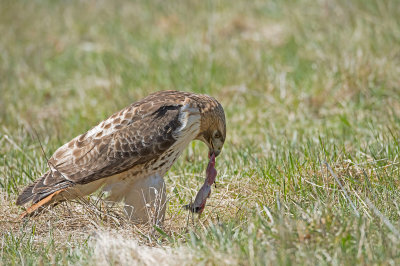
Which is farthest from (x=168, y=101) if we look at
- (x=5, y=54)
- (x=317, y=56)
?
(x=5, y=54)

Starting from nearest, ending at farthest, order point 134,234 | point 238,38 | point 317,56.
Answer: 1. point 134,234
2. point 317,56
3. point 238,38

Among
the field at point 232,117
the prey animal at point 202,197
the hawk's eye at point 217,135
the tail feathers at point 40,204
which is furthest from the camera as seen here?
the hawk's eye at point 217,135

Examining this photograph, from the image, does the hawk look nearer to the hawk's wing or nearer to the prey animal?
the hawk's wing

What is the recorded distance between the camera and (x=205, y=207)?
209 inches

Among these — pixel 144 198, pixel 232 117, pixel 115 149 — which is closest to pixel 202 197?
pixel 144 198

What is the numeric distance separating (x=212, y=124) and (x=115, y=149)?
0.86 meters

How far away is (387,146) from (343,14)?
4.06 meters

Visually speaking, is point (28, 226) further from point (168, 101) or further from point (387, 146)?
point (387, 146)

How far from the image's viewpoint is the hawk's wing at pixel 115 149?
4.90 meters

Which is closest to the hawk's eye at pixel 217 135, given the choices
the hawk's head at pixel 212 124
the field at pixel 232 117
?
the hawk's head at pixel 212 124

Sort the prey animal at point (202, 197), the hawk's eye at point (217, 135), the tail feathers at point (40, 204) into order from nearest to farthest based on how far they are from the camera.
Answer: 1. the tail feathers at point (40, 204)
2. the prey animal at point (202, 197)
3. the hawk's eye at point (217, 135)

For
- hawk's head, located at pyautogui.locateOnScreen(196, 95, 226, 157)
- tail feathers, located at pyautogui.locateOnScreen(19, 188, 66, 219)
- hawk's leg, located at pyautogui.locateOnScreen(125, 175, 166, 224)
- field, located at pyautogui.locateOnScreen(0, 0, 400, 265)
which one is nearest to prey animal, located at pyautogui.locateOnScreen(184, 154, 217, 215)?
field, located at pyautogui.locateOnScreen(0, 0, 400, 265)

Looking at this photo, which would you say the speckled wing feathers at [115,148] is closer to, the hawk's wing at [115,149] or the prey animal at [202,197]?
the hawk's wing at [115,149]

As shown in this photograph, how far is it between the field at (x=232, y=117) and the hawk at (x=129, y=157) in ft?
0.64
